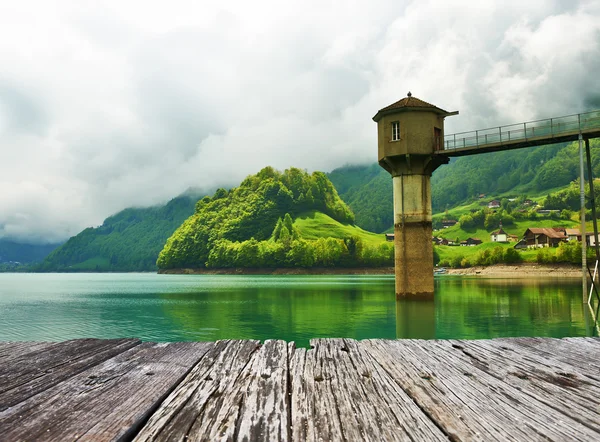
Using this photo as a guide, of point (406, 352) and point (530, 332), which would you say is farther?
point (530, 332)

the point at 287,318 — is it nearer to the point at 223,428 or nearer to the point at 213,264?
the point at 223,428

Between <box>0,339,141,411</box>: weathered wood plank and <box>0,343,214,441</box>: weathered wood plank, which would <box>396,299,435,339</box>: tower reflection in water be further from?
<box>0,343,214,441</box>: weathered wood plank

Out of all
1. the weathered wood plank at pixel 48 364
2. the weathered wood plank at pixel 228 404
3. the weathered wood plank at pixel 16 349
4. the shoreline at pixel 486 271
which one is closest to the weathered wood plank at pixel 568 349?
the weathered wood plank at pixel 228 404

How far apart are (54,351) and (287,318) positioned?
28.4 meters

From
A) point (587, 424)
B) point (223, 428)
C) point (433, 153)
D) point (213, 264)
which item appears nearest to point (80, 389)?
point (223, 428)

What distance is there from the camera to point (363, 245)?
6624 inches

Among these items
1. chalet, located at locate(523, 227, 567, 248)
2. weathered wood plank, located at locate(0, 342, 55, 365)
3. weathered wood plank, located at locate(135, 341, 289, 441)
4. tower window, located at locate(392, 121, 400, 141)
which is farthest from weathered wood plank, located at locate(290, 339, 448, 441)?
chalet, located at locate(523, 227, 567, 248)

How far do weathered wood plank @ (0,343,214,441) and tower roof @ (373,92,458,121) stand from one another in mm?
40709

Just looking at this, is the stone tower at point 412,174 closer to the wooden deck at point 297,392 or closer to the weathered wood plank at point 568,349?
the weathered wood plank at point 568,349

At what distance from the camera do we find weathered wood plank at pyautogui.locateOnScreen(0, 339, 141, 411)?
128 inches

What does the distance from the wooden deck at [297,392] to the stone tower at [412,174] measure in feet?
120

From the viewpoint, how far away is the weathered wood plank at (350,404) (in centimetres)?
251

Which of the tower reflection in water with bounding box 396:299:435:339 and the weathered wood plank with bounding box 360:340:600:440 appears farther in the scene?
the tower reflection in water with bounding box 396:299:435:339

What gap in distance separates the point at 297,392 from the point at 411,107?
41.5m
